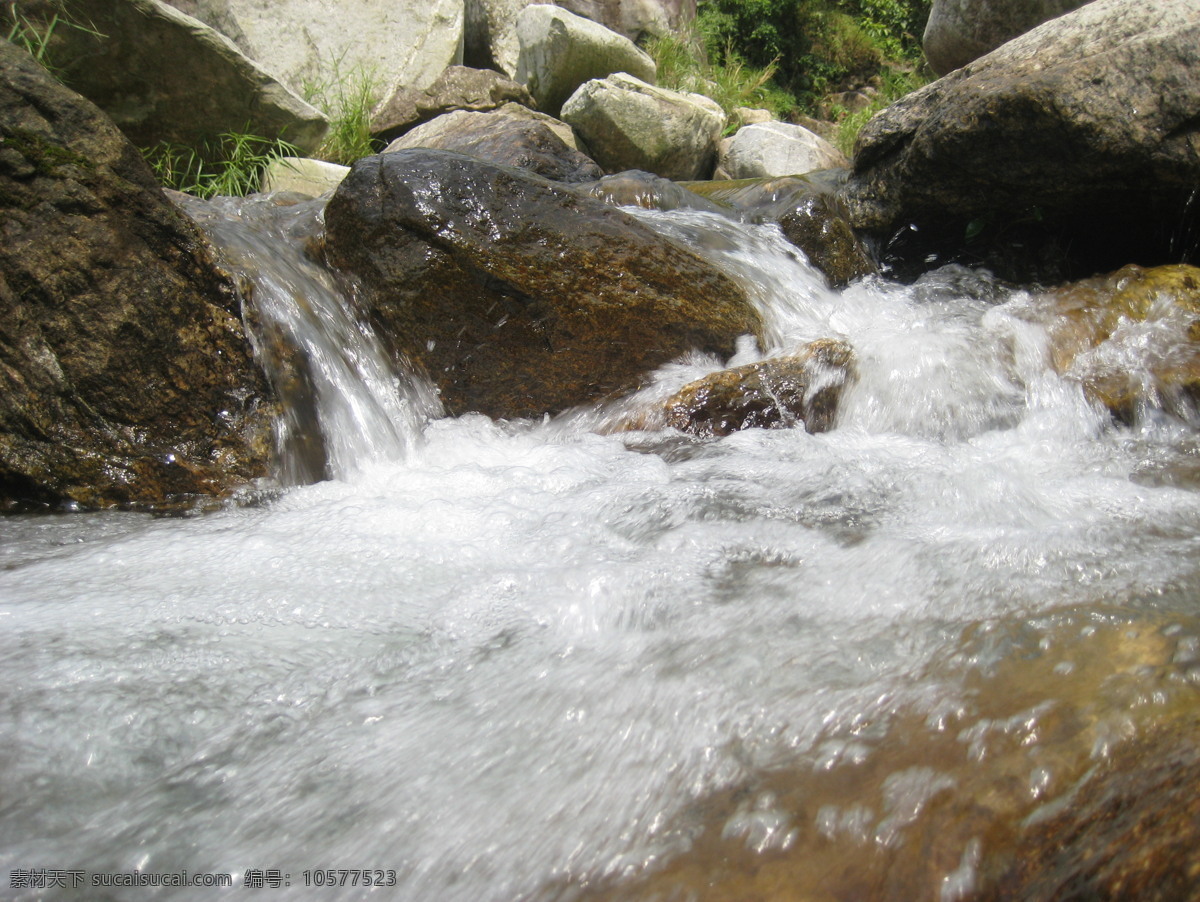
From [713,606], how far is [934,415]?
2014 millimetres

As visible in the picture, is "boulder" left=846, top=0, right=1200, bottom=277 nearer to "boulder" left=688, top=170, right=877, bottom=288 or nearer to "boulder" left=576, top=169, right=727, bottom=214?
"boulder" left=688, top=170, right=877, bottom=288

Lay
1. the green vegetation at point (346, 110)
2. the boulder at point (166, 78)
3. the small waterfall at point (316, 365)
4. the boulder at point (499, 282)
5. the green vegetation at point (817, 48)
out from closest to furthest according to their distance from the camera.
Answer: the small waterfall at point (316, 365), the boulder at point (499, 282), the boulder at point (166, 78), the green vegetation at point (346, 110), the green vegetation at point (817, 48)

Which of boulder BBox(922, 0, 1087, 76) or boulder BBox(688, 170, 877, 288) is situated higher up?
boulder BBox(922, 0, 1087, 76)

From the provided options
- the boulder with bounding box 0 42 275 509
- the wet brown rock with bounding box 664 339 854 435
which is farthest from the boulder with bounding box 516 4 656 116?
the boulder with bounding box 0 42 275 509

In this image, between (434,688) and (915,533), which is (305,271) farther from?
(915,533)

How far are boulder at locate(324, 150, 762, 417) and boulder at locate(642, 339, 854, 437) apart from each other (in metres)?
0.37

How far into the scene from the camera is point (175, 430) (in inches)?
107

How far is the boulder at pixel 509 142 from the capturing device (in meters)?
6.00

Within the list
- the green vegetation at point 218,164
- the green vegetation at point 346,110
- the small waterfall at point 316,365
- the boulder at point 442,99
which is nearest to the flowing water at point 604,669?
the small waterfall at point 316,365

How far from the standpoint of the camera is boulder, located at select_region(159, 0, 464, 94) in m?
7.41

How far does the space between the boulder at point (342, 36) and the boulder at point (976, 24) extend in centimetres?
501

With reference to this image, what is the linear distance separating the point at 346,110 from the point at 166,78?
2.30 m

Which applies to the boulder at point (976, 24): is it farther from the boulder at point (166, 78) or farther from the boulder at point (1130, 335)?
the boulder at point (166, 78)

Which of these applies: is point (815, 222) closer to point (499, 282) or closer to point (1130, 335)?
point (1130, 335)
